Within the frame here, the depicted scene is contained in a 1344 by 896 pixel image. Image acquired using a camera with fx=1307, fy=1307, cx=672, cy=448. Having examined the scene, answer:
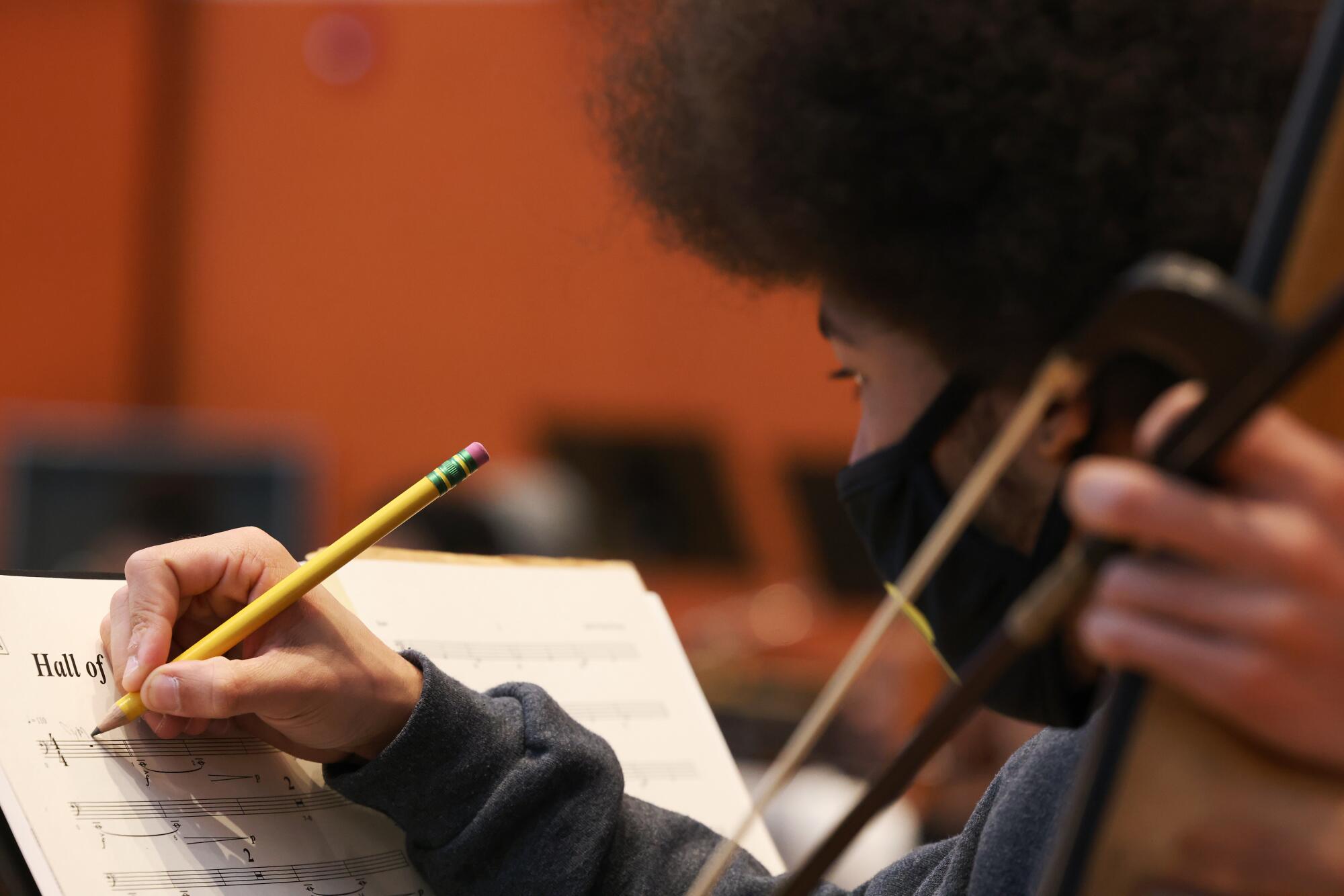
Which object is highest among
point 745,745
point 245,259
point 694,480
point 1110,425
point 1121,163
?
point 1121,163

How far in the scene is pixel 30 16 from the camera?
5.07 m

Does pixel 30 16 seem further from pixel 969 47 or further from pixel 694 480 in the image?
pixel 969 47

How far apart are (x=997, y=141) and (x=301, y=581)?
1.60ft

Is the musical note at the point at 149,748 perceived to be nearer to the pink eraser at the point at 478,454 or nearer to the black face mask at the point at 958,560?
the pink eraser at the point at 478,454

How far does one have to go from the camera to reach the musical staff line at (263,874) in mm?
757

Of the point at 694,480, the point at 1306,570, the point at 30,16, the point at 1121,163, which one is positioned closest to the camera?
the point at 1306,570

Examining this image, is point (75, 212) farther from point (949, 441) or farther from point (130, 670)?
point (949, 441)

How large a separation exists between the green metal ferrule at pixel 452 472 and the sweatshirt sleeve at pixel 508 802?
0.40ft

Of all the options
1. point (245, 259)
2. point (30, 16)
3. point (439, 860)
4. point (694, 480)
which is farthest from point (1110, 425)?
point (30, 16)

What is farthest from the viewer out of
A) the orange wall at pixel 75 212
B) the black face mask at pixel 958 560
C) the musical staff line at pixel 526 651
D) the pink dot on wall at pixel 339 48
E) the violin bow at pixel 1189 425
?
the pink dot on wall at pixel 339 48

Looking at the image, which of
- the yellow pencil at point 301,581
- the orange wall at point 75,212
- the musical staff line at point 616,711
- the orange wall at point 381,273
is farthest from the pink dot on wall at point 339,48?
the yellow pencil at point 301,581

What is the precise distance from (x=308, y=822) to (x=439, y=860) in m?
0.09

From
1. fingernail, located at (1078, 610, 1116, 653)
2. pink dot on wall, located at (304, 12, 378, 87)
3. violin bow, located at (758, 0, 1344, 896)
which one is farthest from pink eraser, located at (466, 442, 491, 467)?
pink dot on wall, located at (304, 12, 378, 87)

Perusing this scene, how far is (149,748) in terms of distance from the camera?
820 millimetres
